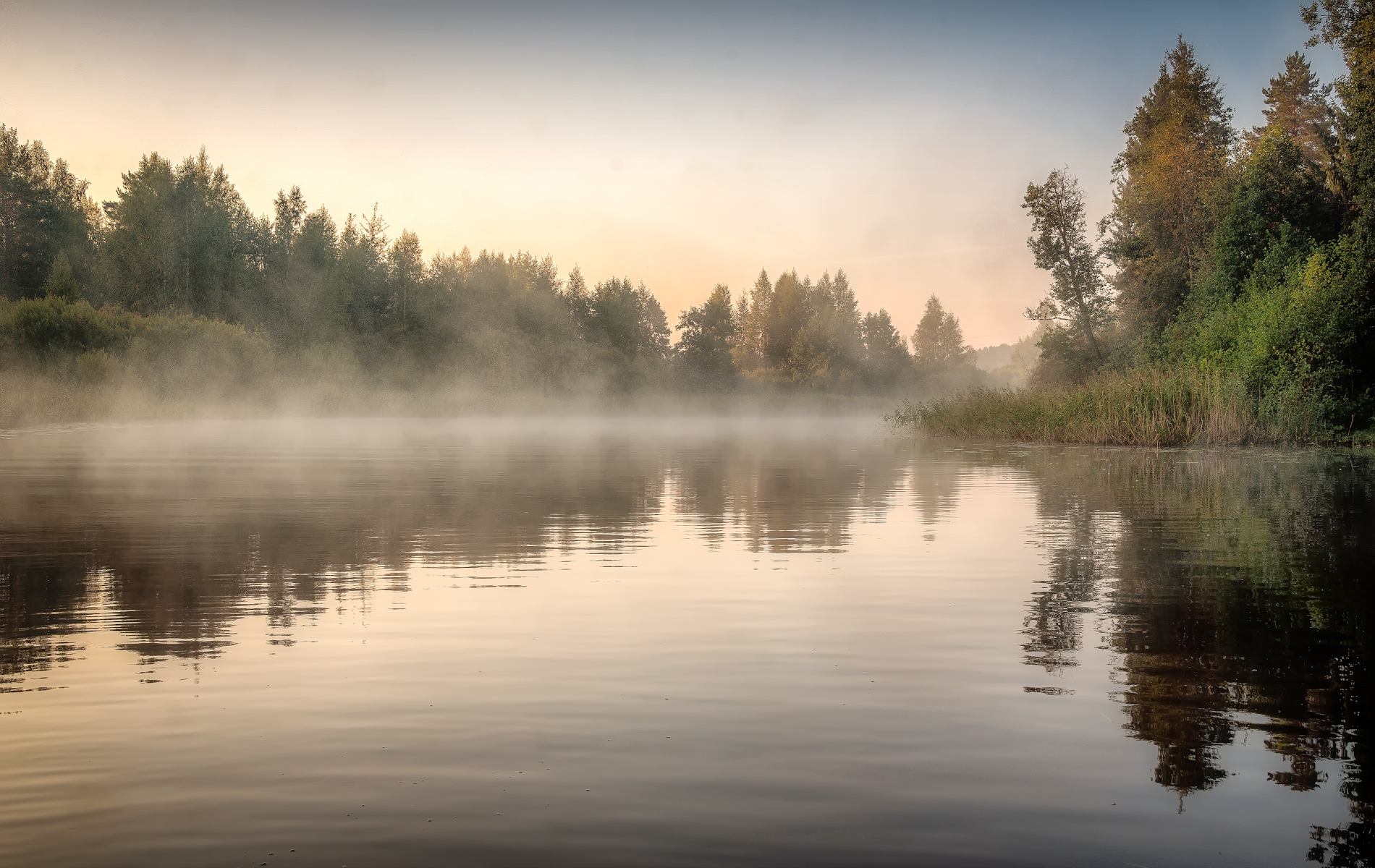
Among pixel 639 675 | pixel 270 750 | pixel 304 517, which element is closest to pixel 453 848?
pixel 270 750

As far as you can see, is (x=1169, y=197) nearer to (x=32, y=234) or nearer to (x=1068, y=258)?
(x=1068, y=258)

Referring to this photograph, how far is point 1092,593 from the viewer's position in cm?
966

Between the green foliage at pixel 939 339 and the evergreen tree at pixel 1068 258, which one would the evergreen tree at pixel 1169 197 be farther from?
the green foliage at pixel 939 339

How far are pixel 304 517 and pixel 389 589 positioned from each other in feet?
21.1

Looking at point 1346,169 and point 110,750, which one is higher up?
point 1346,169

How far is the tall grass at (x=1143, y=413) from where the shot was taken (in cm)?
3462

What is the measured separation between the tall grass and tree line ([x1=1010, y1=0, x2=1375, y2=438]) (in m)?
1.02

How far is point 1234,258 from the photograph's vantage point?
45.6m

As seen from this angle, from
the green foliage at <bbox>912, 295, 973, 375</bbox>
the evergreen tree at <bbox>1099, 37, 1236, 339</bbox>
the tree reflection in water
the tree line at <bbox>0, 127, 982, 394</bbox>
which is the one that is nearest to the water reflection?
the tree reflection in water

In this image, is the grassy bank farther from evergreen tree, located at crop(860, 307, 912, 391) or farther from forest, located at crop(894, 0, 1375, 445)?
evergreen tree, located at crop(860, 307, 912, 391)

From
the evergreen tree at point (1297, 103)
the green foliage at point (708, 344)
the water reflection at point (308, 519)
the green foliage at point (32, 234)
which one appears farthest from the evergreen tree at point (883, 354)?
the water reflection at point (308, 519)

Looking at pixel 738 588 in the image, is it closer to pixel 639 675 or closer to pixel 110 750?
pixel 639 675

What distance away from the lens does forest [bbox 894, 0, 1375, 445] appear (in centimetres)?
3656

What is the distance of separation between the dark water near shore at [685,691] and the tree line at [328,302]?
188 ft
